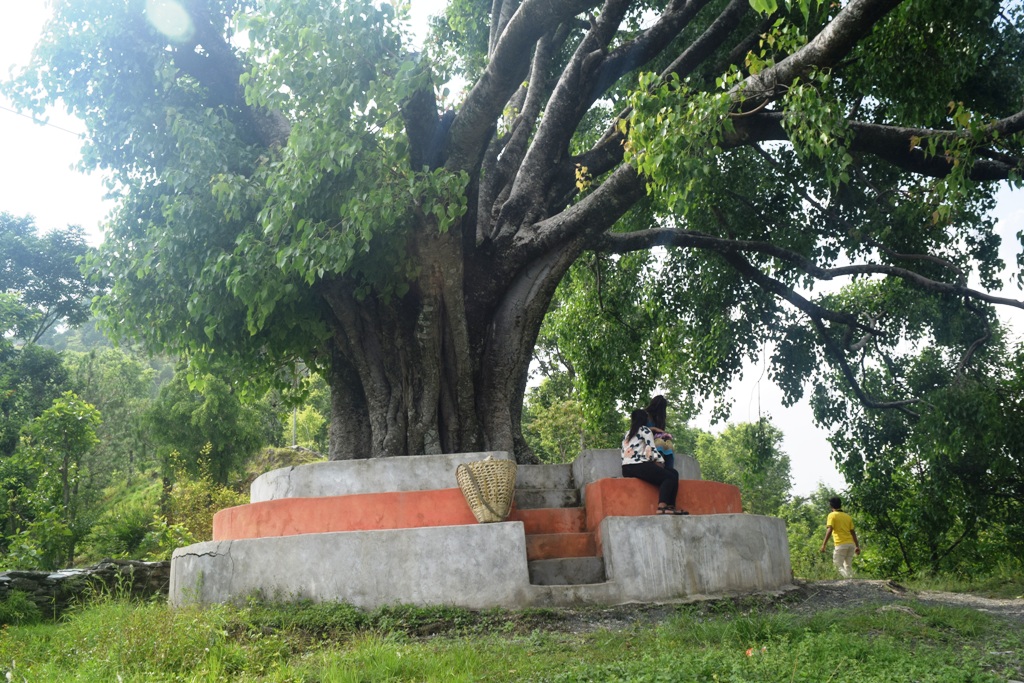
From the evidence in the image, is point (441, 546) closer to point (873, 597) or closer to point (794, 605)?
point (794, 605)

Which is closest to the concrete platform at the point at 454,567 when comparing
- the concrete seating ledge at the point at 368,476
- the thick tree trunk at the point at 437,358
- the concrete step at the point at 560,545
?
the concrete step at the point at 560,545

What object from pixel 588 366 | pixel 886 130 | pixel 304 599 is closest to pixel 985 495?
pixel 588 366

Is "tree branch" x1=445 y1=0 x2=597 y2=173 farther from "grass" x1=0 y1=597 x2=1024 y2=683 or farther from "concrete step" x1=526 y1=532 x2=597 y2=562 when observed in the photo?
"grass" x1=0 y1=597 x2=1024 y2=683

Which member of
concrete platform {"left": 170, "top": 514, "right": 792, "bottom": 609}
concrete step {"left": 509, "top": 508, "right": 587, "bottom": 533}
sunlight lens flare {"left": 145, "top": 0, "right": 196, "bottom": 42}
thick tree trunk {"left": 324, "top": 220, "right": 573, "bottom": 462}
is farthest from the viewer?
sunlight lens flare {"left": 145, "top": 0, "right": 196, "bottom": 42}

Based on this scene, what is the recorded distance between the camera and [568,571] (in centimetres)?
757

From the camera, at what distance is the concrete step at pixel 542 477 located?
8.80 m

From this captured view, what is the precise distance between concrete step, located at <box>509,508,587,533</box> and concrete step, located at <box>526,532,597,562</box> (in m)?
0.18

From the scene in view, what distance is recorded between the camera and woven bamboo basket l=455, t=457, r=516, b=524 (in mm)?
7277

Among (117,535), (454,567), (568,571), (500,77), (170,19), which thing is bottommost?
(568,571)

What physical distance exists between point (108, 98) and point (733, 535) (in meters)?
8.38

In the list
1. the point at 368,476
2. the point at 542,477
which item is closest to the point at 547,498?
the point at 542,477

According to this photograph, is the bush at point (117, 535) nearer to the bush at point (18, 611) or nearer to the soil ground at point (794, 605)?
the bush at point (18, 611)

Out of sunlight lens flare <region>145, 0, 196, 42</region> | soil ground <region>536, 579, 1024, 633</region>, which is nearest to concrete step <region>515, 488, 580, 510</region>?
soil ground <region>536, 579, 1024, 633</region>

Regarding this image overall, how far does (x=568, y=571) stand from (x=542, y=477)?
1.43 meters
